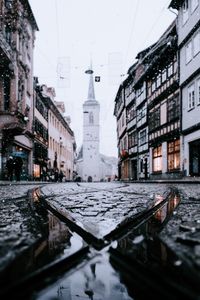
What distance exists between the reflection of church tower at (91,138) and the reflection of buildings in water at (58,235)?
285ft

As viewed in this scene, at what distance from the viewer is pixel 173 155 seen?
2278 cm

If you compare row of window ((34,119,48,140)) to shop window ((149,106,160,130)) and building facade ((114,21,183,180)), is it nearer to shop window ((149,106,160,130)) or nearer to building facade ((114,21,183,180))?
building facade ((114,21,183,180))

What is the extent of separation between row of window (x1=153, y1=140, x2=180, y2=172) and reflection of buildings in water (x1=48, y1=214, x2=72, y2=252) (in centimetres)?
2025

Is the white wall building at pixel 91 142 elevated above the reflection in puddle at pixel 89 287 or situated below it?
above

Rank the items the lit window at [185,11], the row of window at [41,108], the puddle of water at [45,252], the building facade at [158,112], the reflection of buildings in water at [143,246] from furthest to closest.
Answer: the row of window at [41,108]
the building facade at [158,112]
the lit window at [185,11]
the reflection of buildings in water at [143,246]
the puddle of water at [45,252]

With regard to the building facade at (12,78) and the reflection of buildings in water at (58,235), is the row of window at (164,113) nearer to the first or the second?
the building facade at (12,78)

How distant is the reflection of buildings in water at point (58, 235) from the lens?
1.42 m

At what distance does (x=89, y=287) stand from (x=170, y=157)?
75.4ft

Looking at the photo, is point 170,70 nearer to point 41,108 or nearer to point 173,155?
point 173,155

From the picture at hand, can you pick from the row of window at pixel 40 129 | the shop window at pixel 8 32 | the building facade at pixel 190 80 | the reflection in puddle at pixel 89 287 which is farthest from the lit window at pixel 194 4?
the reflection in puddle at pixel 89 287

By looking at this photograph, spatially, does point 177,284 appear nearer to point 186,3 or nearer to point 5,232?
point 5,232

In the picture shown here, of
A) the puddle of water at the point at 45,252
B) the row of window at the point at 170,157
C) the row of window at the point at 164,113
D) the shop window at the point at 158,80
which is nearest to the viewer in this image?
the puddle of water at the point at 45,252

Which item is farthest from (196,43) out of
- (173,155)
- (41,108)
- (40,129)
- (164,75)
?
(41,108)

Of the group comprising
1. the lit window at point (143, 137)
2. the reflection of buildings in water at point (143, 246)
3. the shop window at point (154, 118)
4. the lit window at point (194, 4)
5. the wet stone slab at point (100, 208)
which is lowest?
the wet stone slab at point (100, 208)
